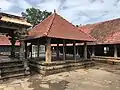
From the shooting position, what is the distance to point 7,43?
93.0ft

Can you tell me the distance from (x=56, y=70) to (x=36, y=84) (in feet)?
12.1

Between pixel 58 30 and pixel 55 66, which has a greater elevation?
pixel 58 30

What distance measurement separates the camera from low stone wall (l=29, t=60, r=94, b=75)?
1255 cm

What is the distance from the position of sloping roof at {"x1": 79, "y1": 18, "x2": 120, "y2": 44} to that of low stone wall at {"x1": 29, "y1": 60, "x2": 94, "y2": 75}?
5514mm

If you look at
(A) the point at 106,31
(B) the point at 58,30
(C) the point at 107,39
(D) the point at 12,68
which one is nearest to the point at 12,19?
(D) the point at 12,68

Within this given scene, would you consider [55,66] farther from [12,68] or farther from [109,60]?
[109,60]

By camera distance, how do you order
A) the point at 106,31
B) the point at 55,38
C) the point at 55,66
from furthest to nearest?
the point at 106,31
the point at 55,38
the point at 55,66

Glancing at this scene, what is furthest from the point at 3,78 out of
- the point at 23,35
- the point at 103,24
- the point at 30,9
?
the point at 30,9

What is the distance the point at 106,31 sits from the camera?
2289cm

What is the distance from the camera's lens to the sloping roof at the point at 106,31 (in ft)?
65.6

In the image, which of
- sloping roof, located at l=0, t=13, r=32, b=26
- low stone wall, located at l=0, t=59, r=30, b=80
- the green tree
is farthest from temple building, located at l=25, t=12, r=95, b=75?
the green tree

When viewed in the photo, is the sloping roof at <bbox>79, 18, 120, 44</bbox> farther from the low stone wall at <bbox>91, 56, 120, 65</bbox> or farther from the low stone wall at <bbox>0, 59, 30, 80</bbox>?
the low stone wall at <bbox>0, 59, 30, 80</bbox>

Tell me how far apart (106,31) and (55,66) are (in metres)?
12.3

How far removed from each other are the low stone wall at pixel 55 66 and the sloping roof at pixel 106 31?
5.51 m
